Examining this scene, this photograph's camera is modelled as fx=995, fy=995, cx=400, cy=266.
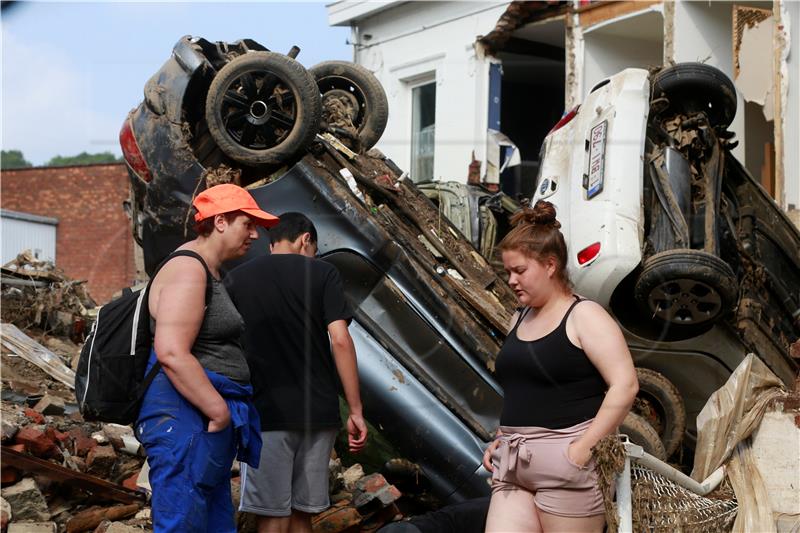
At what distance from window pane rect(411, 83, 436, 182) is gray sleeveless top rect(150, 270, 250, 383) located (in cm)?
1151

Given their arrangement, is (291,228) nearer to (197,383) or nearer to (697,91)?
(197,383)

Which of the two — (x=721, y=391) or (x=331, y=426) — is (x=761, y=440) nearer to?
(x=721, y=391)

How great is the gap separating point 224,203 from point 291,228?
2.46ft

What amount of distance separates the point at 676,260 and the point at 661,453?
1.03 meters

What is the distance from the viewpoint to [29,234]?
25.3 m

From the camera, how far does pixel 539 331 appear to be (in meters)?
3.22

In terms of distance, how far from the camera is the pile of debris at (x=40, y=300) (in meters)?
8.20

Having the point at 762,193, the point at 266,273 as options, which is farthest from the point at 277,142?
the point at 762,193

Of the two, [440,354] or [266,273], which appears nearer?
[266,273]

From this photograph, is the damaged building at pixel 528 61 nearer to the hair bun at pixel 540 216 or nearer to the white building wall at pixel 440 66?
the white building wall at pixel 440 66

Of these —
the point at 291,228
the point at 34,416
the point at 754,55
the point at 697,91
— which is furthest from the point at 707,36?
the point at 34,416

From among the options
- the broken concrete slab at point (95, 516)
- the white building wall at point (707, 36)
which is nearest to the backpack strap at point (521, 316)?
the broken concrete slab at point (95, 516)

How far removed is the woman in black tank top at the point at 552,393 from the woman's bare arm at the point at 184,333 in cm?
99

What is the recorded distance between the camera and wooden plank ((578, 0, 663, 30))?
1203 cm
